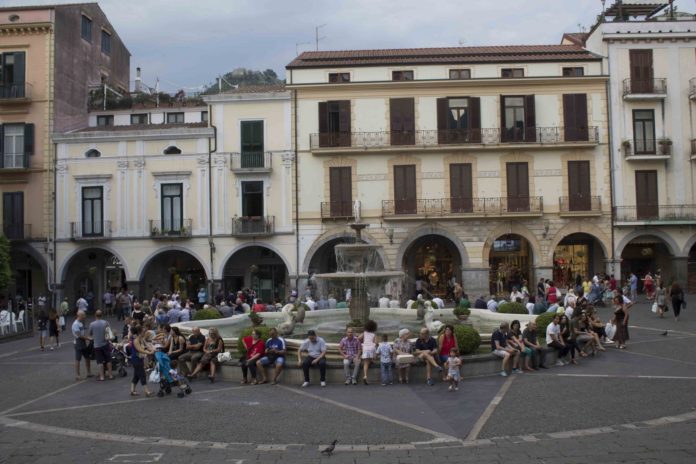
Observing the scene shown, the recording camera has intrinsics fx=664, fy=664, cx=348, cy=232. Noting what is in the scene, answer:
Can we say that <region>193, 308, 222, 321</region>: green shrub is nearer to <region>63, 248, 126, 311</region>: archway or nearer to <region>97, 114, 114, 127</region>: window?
<region>63, 248, 126, 311</region>: archway

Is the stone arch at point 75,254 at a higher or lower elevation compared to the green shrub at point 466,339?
higher

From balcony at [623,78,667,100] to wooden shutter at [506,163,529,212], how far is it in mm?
6548

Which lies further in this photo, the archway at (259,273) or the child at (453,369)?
the archway at (259,273)

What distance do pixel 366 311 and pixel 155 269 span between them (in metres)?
21.7

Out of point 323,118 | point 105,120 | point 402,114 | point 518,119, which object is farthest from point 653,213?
point 105,120

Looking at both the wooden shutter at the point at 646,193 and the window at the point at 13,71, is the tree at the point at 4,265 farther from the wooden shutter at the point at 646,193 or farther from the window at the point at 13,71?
the wooden shutter at the point at 646,193

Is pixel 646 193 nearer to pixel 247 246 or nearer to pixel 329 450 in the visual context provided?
pixel 247 246

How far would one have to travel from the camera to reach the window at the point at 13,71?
36.5 metres

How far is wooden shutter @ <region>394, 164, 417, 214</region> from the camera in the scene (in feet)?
115

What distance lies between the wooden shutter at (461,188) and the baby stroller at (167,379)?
77.8ft

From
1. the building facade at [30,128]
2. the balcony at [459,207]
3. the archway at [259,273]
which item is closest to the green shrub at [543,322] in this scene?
the balcony at [459,207]

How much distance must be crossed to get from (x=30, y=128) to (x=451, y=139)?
75.2ft

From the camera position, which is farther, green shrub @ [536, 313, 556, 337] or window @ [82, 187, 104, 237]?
window @ [82, 187, 104, 237]

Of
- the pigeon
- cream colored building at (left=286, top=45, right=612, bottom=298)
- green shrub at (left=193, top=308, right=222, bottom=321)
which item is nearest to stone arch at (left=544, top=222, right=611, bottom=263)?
cream colored building at (left=286, top=45, right=612, bottom=298)
